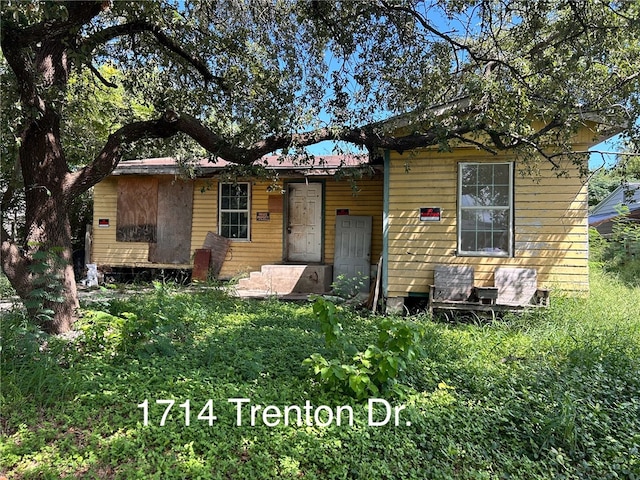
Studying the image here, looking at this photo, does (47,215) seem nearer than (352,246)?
Yes

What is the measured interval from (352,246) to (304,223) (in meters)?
1.46

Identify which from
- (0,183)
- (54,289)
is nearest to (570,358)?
(54,289)

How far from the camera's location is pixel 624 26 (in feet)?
14.8

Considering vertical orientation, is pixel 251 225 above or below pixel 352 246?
above

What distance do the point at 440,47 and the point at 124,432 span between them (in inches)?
229

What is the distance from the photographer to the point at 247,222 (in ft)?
33.2

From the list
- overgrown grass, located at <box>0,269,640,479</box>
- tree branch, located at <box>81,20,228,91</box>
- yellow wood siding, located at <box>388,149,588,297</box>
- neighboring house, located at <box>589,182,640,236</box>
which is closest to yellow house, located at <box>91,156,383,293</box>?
yellow wood siding, located at <box>388,149,588,297</box>

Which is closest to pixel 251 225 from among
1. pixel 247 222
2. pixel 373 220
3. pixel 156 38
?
pixel 247 222

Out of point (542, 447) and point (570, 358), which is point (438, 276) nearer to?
point (570, 358)

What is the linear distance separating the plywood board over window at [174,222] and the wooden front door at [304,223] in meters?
2.68

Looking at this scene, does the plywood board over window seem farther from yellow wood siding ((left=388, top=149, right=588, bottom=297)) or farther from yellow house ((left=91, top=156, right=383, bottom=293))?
yellow wood siding ((left=388, top=149, right=588, bottom=297))

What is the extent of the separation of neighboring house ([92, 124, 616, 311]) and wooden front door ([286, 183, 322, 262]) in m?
0.03

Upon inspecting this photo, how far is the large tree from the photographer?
14.6ft

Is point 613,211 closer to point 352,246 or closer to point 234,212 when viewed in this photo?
point 352,246
